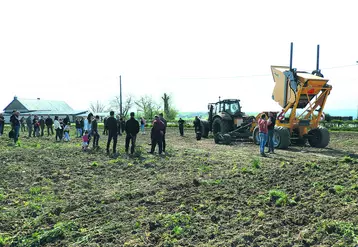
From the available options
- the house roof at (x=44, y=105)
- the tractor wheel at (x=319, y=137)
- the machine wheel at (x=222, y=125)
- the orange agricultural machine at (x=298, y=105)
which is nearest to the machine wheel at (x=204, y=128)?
the machine wheel at (x=222, y=125)

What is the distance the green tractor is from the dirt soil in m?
7.96

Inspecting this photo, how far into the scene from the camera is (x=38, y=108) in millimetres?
84625

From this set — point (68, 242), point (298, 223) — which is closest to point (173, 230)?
point (68, 242)

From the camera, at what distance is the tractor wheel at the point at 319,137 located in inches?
575

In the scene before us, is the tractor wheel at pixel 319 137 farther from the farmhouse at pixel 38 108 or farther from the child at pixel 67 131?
the farmhouse at pixel 38 108

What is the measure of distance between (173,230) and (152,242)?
382mm

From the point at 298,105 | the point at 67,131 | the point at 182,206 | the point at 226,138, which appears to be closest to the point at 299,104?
the point at 298,105

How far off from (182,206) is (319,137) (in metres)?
10.9

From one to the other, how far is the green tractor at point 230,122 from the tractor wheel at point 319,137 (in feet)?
10.8

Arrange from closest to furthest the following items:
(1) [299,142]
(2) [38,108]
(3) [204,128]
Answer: (1) [299,142]
(3) [204,128]
(2) [38,108]

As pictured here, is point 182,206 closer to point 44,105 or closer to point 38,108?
point 38,108

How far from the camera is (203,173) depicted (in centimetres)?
874

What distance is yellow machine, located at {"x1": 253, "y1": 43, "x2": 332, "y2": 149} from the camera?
1396cm

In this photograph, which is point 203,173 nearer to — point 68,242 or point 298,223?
point 298,223
